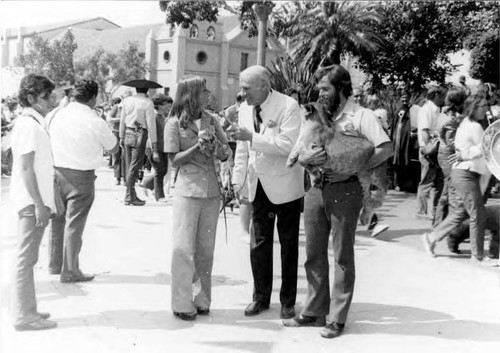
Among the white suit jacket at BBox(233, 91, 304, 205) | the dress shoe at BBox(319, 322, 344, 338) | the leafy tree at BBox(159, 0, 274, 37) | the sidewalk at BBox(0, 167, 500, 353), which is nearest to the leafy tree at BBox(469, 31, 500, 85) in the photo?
the leafy tree at BBox(159, 0, 274, 37)

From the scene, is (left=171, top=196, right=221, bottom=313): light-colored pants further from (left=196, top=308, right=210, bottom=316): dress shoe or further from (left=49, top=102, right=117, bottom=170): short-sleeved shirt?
(left=49, top=102, right=117, bottom=170): short-sleeved shirt

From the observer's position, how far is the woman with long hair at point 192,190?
468cm

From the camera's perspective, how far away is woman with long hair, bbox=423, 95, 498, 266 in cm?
666

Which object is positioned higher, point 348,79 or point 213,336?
point 348,79

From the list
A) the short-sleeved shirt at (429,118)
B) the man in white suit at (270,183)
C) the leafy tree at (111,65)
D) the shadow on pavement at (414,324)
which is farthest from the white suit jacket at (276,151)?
the leafy tree at (111,65)

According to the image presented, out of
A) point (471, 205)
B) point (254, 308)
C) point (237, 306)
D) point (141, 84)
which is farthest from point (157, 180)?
point (254, 308)

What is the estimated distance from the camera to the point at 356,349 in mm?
4176

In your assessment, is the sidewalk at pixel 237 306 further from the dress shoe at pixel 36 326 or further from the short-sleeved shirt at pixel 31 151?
the short-sleeved shirt at pixel 31 151

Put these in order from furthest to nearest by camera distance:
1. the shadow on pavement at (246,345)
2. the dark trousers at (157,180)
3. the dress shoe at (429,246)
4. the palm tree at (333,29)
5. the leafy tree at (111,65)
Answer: the leafy tree at (111,65) → the palm tree at (333,29) → the dark trousers at (157,180) → the dress shoe at (429,246) → the shadow on pavement at (246,345)

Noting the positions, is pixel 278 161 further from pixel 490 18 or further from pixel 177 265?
pixel 490 18

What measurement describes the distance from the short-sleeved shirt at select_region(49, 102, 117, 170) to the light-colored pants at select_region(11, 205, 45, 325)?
1.30 meters

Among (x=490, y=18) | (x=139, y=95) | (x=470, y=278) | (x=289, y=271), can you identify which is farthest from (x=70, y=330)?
(x=490, y=18)

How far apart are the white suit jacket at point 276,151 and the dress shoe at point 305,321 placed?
87cm

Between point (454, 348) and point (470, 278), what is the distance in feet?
6.55
